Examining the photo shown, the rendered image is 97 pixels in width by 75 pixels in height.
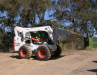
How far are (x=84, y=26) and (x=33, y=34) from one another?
11.7 m

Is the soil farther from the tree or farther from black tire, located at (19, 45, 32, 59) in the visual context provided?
the tree

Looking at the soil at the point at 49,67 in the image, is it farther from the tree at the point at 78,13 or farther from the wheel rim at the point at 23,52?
the tree at the point at 78,13

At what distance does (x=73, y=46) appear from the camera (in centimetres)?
1909

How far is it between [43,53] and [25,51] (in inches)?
64.3

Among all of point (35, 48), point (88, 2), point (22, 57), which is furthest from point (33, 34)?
point (88, 2)

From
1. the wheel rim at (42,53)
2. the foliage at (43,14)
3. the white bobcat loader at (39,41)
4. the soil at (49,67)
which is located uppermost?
the foliage at (43,14)

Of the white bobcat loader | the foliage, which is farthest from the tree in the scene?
the white bobcat loader

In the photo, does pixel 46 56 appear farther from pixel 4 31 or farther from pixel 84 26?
pixel 84 26

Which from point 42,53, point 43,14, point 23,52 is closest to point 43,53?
point 42,53

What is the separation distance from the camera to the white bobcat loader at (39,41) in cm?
974

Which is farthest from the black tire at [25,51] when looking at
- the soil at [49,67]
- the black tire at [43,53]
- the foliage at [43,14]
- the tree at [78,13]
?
the tree at [78,13]

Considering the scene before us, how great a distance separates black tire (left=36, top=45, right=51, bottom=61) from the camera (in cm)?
959

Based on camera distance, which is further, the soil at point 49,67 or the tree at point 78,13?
the tree at point 78,13

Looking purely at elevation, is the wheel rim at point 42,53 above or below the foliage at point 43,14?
below
